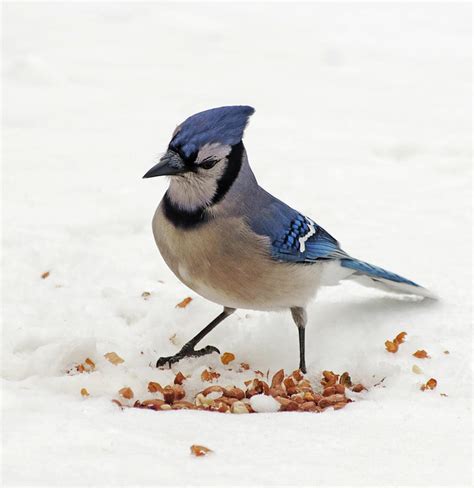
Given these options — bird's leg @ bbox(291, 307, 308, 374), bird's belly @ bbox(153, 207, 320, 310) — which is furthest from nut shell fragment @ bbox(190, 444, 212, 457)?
bird's leg @ bbox(291, 307, 308, 374)

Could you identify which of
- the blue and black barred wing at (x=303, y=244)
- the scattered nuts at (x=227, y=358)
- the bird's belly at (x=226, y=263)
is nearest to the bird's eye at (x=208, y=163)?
the bird's belly at (x=226, y=263)

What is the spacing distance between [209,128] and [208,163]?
0.40 feet

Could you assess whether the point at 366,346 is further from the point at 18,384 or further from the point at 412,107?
the point at 412,107

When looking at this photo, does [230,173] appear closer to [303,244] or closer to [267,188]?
[303,244]

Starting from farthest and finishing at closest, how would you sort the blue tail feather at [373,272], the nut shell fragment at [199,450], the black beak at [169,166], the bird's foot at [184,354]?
1. the blue tail feather at [373,272]
2. the bird's foot at [184,354]
3. the black beak at [169,166]
4. the nut shell fragment at [199,450]

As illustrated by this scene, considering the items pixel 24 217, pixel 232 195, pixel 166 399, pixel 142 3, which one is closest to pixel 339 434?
pixel 166 399

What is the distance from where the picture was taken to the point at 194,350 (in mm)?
3354

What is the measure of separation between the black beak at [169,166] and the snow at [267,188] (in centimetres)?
72

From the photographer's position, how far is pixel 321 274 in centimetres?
332

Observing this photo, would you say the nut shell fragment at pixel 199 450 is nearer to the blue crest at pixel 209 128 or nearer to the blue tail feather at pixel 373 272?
the blue crest at pixel 209 128

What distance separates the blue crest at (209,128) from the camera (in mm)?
2746

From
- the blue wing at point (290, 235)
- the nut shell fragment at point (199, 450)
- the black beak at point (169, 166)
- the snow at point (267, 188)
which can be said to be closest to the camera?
the nut shell fragment at point (199, 450)

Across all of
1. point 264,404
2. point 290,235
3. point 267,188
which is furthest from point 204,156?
point 267,188

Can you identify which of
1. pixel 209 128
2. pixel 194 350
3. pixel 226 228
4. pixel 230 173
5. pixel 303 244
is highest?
pixel 209 128
